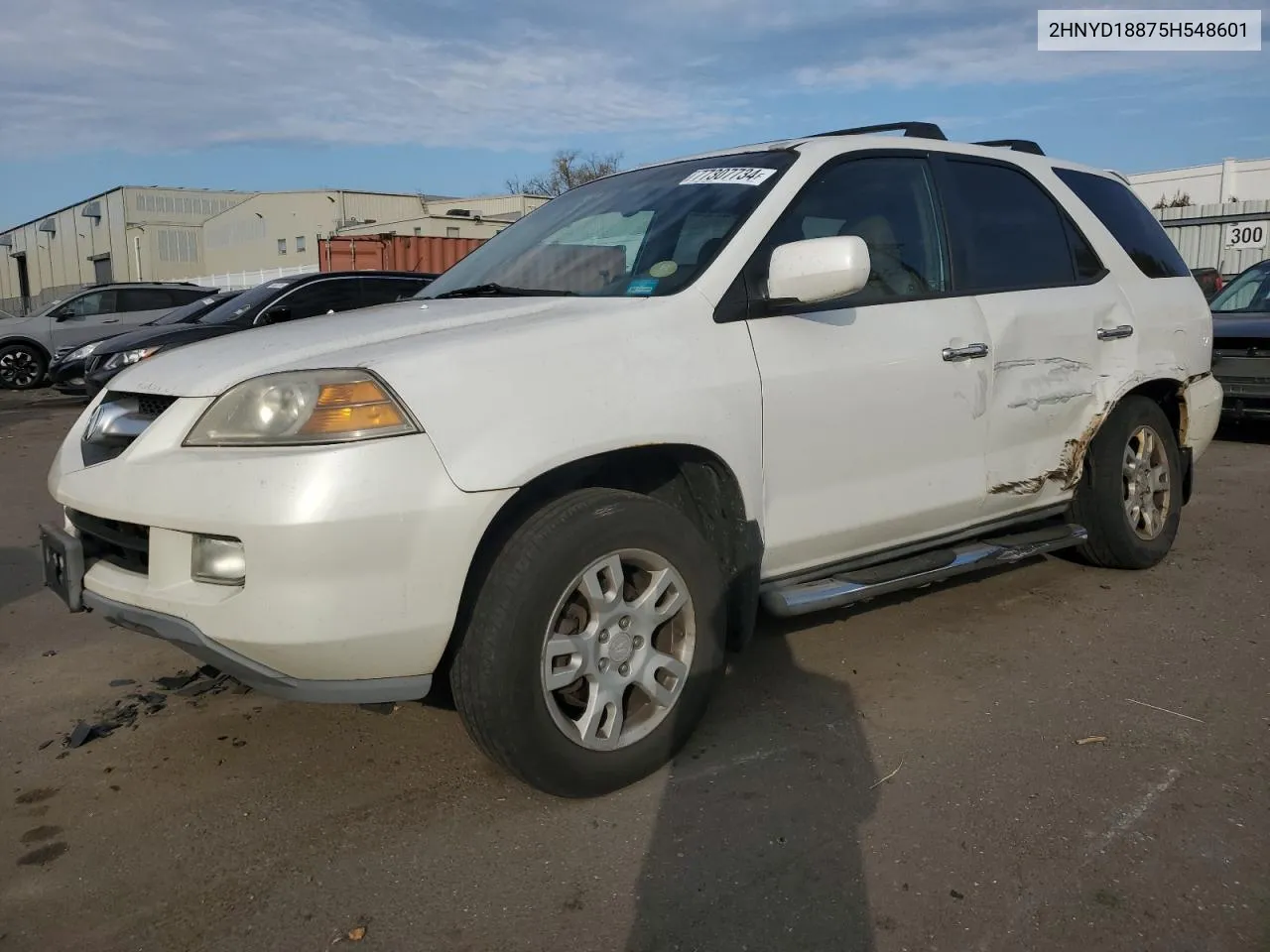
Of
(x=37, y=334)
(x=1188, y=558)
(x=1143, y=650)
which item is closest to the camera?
(x=1143, y=650)

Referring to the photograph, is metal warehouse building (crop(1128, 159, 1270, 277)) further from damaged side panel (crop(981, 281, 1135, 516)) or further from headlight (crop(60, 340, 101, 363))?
headlight (crop(60, 340, 101, 363))

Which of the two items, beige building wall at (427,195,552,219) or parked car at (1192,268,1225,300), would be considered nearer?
parked car at (1192,268,1225,300)

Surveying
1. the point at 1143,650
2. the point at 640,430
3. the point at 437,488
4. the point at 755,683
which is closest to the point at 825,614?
the point at 755,683

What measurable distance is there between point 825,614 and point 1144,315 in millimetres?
1925

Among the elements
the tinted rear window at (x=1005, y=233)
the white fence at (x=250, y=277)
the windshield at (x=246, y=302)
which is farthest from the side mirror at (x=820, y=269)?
the white fence at (x=250, y=277)

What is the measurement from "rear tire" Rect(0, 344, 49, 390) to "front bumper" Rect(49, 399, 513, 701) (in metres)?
16.9

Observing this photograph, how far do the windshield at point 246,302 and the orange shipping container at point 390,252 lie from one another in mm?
9730

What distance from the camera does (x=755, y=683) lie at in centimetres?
364

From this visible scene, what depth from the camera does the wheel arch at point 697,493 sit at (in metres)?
2.82

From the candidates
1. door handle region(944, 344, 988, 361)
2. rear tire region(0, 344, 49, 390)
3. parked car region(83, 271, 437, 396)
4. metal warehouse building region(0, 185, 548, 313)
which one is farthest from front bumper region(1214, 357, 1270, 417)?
metal warehouse building region(0, 185, 548, 313)

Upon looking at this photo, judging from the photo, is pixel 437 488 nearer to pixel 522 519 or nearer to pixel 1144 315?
pixel 522 519

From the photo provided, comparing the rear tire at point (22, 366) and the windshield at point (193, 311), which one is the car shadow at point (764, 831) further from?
the rear tire at point (22, 366)

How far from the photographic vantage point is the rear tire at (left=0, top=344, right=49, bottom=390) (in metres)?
16.8

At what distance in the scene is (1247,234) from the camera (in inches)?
746
